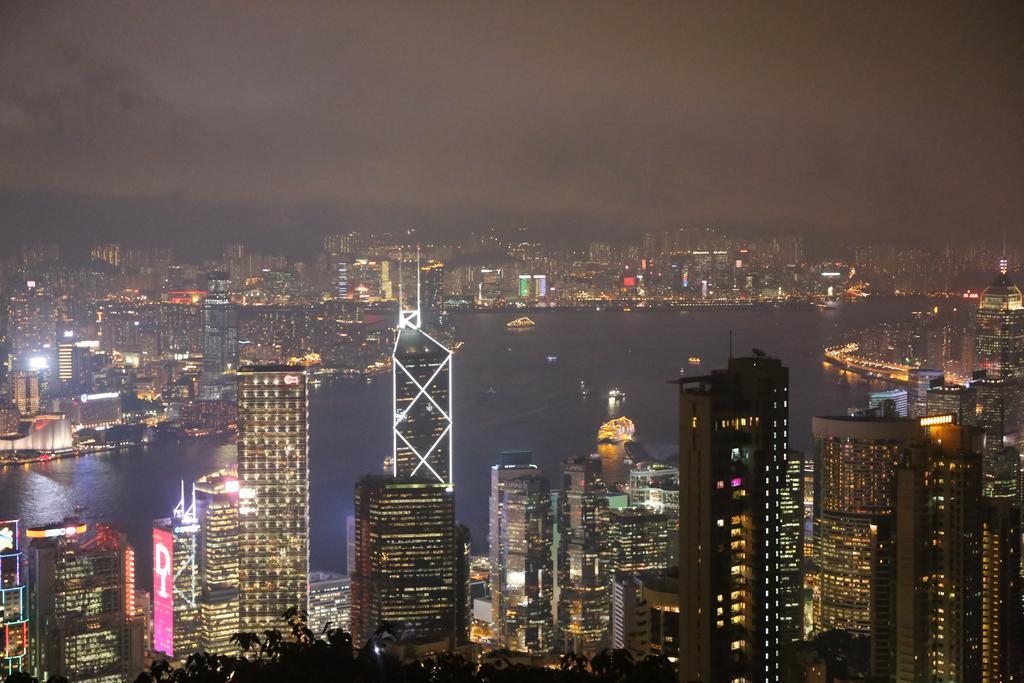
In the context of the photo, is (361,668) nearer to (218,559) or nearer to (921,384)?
(218,559)

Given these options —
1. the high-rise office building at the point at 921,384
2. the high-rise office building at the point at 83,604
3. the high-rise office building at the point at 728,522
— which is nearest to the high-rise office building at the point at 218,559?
the high-rise office building at the point at 83,604

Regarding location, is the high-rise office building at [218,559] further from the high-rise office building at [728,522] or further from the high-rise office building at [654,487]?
the high-rise office building at [728,522]

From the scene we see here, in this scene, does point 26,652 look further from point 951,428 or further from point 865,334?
point 865,334

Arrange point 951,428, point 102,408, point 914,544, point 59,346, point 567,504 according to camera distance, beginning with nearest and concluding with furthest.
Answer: point 914,544 < point 951,428 < point 567,504 < point 59,346 < point 102,408

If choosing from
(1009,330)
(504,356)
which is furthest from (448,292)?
(1009,330)

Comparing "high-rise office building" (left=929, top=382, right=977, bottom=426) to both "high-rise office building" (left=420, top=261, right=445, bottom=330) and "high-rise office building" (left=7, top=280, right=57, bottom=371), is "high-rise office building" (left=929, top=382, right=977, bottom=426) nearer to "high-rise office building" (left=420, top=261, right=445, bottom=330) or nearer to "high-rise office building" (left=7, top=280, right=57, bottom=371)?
"high-rise office building" (left=420, top=261, right=445, bottom=330)
